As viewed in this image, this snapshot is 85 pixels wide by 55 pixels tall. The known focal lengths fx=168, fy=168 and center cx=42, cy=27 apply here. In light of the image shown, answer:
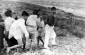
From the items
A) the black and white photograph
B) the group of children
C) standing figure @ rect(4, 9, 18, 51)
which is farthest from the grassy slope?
standing figure @ rect(4, 9, 18, 51)

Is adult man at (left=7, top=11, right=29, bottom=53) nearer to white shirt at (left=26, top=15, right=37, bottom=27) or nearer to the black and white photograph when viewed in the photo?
the black and white photograph

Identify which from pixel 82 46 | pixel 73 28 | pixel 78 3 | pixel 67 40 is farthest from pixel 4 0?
pixel 82 46

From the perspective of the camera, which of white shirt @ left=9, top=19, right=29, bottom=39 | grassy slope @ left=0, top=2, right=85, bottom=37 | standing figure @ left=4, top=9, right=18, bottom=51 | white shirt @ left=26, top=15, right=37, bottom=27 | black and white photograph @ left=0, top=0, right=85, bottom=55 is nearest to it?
white shirt @ left=9, top=19, right=29, bottom=39

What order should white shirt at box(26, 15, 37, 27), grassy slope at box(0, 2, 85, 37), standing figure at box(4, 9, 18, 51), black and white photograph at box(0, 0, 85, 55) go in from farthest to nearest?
grassy slope at box(0, 2, 85, 37) → white shirt at box(26, 15, 37, 27) → standing figure at box(4, 9, 18, 51) → black and white photograph at box(0, 0, 85, 55)

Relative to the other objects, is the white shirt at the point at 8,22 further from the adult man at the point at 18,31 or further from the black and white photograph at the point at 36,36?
the adult man at the point at 18,31

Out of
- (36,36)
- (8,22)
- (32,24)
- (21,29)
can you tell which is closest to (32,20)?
(32,24)

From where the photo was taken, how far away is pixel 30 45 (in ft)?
20.4

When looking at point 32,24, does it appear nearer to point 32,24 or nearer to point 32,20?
point 32,24

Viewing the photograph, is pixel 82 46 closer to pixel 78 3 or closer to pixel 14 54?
pixel 14 54

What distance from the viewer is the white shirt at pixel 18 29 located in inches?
214

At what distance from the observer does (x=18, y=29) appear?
549 cm

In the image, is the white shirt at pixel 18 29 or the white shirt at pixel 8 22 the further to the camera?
the white shirt at pixel 8 22

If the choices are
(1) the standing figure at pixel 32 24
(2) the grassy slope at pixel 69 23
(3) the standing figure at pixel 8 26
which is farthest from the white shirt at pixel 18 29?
(2) the grassy slope at pixel 69 23

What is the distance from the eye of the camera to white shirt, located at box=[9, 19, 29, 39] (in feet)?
17.8
